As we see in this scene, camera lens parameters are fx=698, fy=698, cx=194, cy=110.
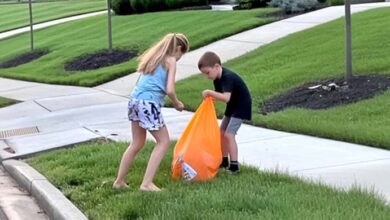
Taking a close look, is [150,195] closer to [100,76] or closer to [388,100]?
[388,100]

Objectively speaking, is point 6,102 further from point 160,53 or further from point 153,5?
point 153,5

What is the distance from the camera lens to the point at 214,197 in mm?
5594

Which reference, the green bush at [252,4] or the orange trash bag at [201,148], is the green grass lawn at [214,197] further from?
the green bush at [252,4]

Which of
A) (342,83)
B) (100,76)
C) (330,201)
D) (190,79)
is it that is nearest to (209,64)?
(330,201)

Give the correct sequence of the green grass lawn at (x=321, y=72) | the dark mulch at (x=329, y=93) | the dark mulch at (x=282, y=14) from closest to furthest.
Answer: the green grass lawn at (x=321, y=72), the dark mulch at (x=329, y=93), the dark mulch at (x=282, y=14)

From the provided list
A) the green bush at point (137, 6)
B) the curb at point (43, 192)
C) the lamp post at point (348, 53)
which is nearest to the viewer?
the curb at point (43, 192)

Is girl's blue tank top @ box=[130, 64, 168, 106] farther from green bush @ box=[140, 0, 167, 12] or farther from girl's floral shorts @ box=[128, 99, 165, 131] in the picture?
green bush @ box=[140, 0, 167, 12]

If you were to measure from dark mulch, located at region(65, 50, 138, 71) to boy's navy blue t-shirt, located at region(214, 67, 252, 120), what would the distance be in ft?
41.4

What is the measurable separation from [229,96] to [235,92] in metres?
0.12

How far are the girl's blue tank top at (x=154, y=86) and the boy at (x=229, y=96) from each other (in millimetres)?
446

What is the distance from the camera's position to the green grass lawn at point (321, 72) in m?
8.52

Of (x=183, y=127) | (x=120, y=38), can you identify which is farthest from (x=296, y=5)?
(x=183, y=127)

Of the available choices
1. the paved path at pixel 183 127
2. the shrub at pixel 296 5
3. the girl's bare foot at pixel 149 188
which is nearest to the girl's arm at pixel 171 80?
the girl's bare foot at pixel 149 188

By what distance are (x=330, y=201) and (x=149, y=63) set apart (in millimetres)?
2037
